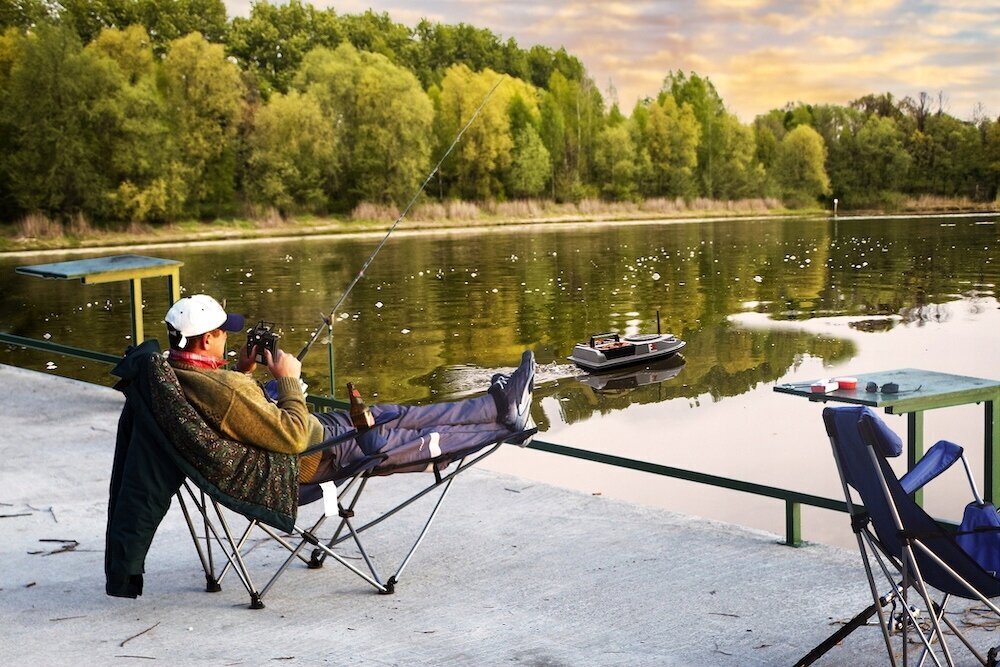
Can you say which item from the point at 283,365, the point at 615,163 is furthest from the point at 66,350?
the point at 615,163

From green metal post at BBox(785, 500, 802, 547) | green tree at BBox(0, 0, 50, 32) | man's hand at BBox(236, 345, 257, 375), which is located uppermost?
green tree at BBox(0, 0, 50, 32)

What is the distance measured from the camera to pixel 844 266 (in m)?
40.0

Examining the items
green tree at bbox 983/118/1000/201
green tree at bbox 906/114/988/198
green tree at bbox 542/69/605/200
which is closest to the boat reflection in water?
green tree at bbox 542/69/605/200

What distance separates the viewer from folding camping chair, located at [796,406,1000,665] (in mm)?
3084

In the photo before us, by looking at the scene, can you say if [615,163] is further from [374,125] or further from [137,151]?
[137,151]

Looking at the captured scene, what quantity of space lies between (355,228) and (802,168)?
1400 inches

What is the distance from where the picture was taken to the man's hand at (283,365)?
159 inches

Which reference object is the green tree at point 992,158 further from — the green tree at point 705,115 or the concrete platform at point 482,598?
the concrete platform at point 482,598

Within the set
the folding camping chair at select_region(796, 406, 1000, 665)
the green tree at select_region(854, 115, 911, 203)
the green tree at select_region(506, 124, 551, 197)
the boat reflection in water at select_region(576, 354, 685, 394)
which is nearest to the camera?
the folding camping chair at select_region(796, 406, 1000, 665)

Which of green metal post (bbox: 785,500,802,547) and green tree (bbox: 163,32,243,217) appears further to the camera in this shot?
green tree (bbox: 163,32,243,217)

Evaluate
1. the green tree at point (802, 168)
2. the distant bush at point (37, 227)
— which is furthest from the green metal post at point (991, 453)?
the green tree at point (802, 168)

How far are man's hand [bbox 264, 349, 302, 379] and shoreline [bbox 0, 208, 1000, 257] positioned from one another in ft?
137

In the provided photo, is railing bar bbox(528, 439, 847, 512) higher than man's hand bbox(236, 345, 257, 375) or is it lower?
lower

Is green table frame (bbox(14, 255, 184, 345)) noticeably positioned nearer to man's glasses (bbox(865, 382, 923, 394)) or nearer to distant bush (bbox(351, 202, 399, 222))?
man's glasses (bbox(865, 382, 923, 394))
